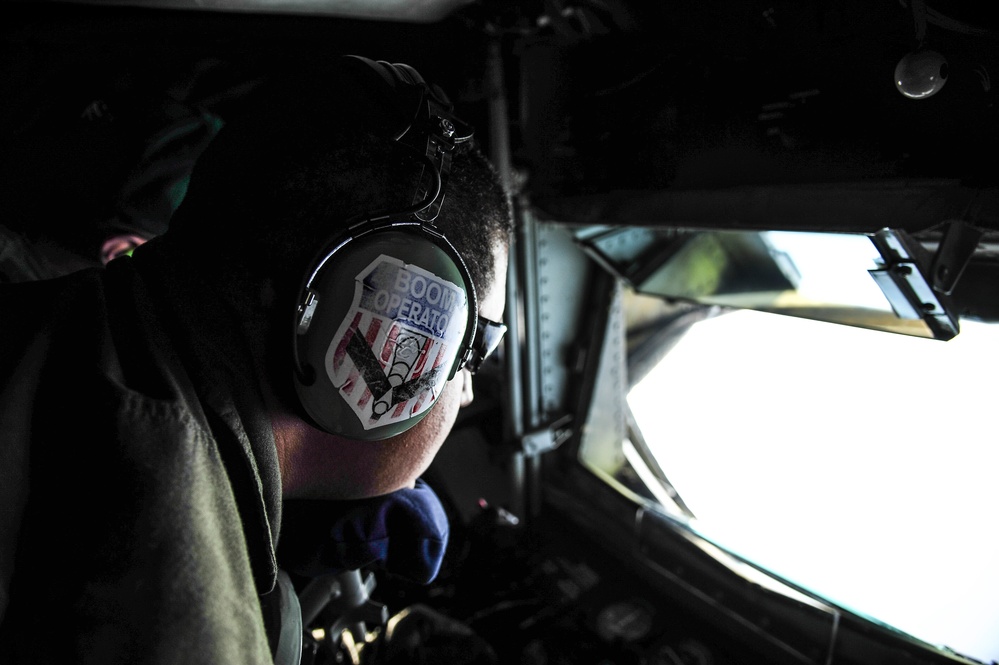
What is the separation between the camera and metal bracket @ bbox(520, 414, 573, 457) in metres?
2.59

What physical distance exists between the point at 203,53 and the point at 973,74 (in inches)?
73.2

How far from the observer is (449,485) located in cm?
263

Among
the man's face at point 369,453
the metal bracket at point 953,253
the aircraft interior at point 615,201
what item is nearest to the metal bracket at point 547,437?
the aircraft interior at point 615,201

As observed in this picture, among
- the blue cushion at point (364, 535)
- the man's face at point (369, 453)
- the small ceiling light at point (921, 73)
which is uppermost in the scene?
the small ceiling light at point (921, 73)

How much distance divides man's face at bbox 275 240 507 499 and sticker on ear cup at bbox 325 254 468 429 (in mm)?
128

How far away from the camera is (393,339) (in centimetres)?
89

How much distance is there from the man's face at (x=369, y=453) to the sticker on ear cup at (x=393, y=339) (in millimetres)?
128

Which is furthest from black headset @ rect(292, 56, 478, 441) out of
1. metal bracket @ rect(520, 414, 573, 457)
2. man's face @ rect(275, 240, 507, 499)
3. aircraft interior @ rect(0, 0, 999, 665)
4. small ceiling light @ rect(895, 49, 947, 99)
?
metal bracket @ rect(520, 414, 573, 457)

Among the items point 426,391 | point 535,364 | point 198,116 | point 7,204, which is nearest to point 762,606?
point 535,364

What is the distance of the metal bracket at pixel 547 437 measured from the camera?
102 inches

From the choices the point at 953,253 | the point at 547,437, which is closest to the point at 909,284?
the point at 953,253

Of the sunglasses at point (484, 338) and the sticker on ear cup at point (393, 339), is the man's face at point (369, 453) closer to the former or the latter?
the sunglasses at point (484, 338)

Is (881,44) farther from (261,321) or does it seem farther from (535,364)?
(535,364)

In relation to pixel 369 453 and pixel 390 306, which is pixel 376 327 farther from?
pixel 369 453
